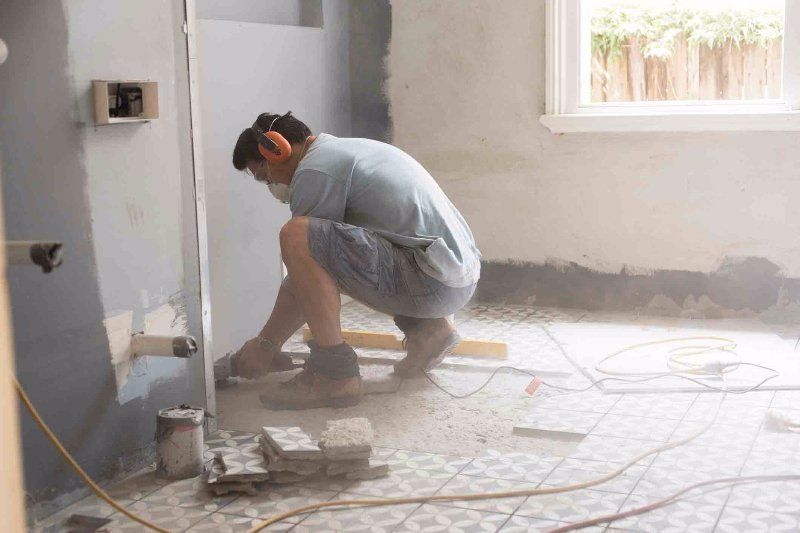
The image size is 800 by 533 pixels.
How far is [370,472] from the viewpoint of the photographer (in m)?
2.54

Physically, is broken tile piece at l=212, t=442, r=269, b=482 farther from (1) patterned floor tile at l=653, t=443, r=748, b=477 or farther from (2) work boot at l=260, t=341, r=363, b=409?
(1) patterned floor tile at l=653, t=443, r=748, b=477

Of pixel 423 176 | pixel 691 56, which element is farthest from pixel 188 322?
pixel 691 56

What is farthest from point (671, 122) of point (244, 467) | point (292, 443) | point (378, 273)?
point (244, 467)

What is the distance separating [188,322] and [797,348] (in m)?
2.34

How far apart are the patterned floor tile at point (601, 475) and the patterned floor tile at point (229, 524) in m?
0.71

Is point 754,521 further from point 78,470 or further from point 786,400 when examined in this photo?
point 78,470

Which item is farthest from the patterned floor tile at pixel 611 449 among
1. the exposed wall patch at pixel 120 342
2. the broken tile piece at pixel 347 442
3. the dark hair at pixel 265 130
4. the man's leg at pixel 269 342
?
the dark hair at pixel 265 130

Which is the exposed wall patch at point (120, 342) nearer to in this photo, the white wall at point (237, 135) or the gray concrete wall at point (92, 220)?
the gray concrete wall at point (92, 220)

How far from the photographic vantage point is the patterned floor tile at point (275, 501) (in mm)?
2354

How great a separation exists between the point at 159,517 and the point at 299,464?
14.7 inches

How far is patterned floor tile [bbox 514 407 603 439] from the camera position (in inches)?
113

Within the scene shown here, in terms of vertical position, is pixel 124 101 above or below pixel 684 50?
below

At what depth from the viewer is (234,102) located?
3662mm

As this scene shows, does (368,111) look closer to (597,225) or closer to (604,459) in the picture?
(597,225)
